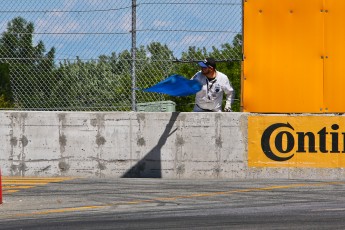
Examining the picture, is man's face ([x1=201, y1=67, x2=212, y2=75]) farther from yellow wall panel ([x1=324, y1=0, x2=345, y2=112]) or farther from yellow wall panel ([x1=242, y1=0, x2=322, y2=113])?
yellow wall panel ([x1=324, y1=0, x2=345, y2=112])

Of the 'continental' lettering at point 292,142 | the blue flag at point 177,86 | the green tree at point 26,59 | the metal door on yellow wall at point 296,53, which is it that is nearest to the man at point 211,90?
the blue flag at point 177,86

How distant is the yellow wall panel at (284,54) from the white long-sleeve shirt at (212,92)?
1.15 ft

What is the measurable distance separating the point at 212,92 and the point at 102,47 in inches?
75.6

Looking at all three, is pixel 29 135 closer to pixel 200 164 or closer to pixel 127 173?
pixel 127 173

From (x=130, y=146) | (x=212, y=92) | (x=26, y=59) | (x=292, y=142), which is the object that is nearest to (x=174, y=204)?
(x=130, y=146)

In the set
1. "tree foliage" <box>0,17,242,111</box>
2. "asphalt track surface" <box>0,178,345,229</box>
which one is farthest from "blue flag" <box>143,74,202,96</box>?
"asphalt track surface" <box>0,178,345,229</box>

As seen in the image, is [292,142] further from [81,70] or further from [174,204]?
[174,204]

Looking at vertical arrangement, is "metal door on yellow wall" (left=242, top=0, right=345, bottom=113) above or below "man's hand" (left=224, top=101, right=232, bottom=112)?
above

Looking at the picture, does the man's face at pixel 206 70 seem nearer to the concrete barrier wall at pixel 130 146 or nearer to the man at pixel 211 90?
the man at pixel 211 90

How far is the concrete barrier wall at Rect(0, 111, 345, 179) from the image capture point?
49.7 ft

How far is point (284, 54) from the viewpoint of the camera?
49.7 feet

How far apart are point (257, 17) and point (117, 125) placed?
2.75 metres

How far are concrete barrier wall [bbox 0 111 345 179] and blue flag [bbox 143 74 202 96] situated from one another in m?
0.35

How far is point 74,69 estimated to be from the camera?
49.5 ft
